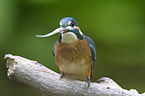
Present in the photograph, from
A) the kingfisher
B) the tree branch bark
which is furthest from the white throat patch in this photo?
the tree branch bark

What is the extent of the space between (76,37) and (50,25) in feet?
3.56

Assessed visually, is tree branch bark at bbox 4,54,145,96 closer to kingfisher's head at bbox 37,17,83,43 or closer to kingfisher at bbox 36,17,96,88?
kingfisher at bbox 36,17,96,88

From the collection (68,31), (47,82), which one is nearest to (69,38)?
(68,31)

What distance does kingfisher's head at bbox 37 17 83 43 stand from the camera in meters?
1.32

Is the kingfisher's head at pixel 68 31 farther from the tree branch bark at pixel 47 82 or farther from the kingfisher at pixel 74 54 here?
the tree branch bark at pixel 47 82

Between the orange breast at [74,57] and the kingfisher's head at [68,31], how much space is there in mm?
34

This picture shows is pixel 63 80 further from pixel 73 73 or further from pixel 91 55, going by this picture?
pixel 91 55

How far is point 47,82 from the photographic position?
1464 mm

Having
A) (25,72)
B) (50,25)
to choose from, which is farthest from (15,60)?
(50,25)

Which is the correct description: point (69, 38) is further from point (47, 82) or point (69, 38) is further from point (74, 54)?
point (47, 82)

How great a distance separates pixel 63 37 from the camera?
1448 mm

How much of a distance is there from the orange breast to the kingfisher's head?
34 millimetres

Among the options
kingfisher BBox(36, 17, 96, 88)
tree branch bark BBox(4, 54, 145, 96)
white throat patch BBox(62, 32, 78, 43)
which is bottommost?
tree branch bark BBox(4, 54, 145, 96)

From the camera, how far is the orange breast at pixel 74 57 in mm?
1505
